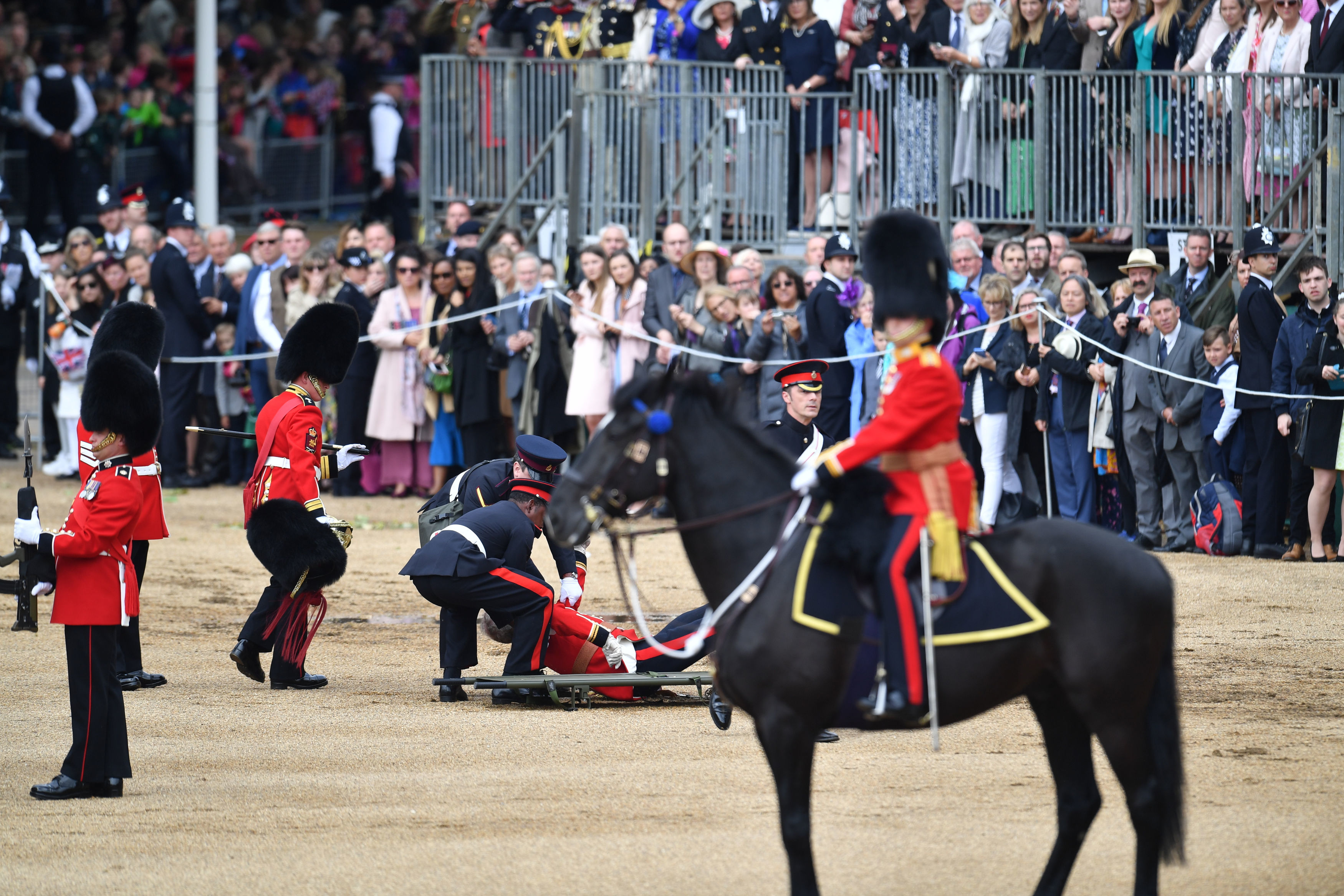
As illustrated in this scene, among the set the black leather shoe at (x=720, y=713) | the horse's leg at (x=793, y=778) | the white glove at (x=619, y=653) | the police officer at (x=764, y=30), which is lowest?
the black leather shoe at (x=720, y=713)

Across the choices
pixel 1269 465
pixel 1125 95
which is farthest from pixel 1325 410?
pixel 1125 95

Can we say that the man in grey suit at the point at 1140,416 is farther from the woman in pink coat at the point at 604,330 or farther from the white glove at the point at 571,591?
the white glove at the point at 571,591

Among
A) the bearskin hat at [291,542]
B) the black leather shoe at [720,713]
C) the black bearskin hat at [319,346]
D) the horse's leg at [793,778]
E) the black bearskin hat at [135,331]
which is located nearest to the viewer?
the horse's leg at [793,778]

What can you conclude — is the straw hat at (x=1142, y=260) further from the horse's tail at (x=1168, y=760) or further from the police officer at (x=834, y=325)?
the horse's tail at (x=1168, y=760)

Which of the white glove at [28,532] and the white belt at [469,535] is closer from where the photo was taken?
the white glove at [28,532]

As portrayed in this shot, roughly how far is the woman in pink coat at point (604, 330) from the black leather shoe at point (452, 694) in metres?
5.90

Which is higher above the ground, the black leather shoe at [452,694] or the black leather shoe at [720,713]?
the black leather shoe at [720,713]

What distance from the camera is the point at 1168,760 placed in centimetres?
588

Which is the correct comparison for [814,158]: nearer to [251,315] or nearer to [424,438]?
[424,438]

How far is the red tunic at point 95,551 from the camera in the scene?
7277 millimetres

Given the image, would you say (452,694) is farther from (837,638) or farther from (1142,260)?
(1142,260)

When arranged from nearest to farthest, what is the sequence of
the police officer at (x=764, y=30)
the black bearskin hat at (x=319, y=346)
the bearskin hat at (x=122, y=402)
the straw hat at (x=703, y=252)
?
the bearskin hat at (x=122, y=402), the black bearskin hat at (x=319, y=346), the straw hat at (x=703, y=252), the police officer at (x=764, y=30)

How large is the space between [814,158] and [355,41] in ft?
34.7

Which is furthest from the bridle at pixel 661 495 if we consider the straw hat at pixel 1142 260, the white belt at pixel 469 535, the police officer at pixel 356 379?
the police officer at pixel 356 379
